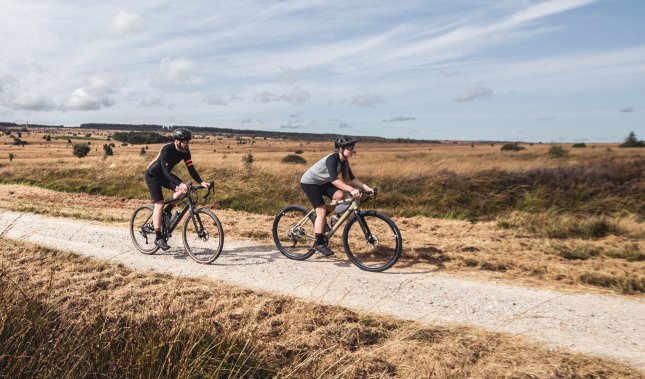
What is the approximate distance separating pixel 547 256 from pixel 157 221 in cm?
775

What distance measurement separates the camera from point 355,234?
7734mm

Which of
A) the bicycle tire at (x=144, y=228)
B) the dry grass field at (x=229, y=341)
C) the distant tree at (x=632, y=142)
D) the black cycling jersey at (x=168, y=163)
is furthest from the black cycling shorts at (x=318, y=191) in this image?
the distant tree at (x=632, y=142)

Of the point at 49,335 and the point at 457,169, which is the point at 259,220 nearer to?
the point at 457,169

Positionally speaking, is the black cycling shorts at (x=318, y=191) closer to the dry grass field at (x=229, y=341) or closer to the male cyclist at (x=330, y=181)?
the male cyclist at (x=330, y=181)

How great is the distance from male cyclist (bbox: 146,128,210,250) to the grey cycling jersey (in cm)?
191

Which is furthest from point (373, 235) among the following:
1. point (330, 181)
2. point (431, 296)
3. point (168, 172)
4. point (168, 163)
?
point (168, 163)

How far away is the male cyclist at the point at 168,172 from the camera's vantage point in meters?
8.20

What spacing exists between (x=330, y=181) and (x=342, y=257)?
1739 mm

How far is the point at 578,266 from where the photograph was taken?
7512 mm

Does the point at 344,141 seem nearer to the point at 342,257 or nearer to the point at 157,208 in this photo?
the point at 342,257

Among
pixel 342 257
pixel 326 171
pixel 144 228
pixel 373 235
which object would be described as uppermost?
pixel 326 171

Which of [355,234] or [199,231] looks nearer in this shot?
[355,234]

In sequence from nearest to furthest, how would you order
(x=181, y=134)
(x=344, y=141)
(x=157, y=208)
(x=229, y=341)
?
(x=229, y=341) → (x=344, y=141) → (x=181, y=134) → (x=157, y=208)

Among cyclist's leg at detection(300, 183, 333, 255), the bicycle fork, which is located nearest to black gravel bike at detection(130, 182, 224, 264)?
cyclist's leg at detection(300, 183, 333, 255)
